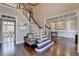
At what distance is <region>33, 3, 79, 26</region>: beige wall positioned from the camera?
2.61m

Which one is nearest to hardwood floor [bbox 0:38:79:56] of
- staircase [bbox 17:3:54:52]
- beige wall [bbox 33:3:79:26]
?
staircase [bbox 17:3:54:52]

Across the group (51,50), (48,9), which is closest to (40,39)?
(51,50)

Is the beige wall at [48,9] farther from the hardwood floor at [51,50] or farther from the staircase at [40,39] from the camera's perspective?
the hardwood floor at [51,50]

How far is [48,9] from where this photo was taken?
279 centimetres

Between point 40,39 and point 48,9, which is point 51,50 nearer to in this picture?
point 40,39

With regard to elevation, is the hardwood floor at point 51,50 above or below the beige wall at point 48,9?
below

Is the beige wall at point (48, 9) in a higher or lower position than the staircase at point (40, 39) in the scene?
higher

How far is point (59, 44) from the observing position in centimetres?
273

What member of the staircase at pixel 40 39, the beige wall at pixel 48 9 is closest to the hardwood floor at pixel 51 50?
the staircase at pixel 40 39

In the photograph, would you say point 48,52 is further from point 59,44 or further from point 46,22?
point 46,22

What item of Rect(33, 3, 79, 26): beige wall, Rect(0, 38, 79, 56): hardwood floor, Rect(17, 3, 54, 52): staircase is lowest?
Rect(0, 38, 79, 56): hardwood floor

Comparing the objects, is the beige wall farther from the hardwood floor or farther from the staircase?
the hardwood floor

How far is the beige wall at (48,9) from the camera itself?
2.61 m

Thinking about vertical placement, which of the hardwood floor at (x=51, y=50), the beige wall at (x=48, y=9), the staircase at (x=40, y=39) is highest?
the beige wall at (x=48, y=9)
